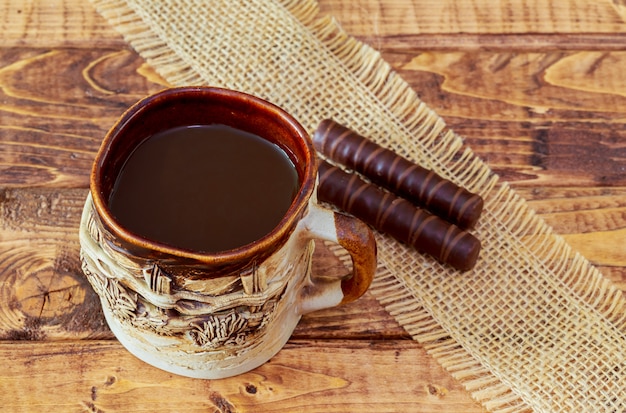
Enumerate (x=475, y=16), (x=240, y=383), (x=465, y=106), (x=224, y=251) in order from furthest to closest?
(x=475, y=16)
(x=465, y=106)
(x=240, y=383)
(x=224, y=251)

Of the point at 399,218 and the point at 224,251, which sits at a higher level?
the point at 224,251

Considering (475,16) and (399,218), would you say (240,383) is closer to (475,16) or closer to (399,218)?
(399,218)

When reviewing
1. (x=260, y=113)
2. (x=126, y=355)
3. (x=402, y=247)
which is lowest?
(x=126, y=355)

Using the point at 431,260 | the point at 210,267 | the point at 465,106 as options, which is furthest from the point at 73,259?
the point at 465,106

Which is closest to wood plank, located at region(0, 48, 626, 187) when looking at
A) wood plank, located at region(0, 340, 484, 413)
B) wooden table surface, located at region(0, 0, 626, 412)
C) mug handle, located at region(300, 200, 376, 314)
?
wooden table surface, located at region(0, 0, 626, 412)

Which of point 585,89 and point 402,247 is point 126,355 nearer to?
point 402,247

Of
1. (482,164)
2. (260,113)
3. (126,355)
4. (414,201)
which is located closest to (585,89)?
(482,164)
